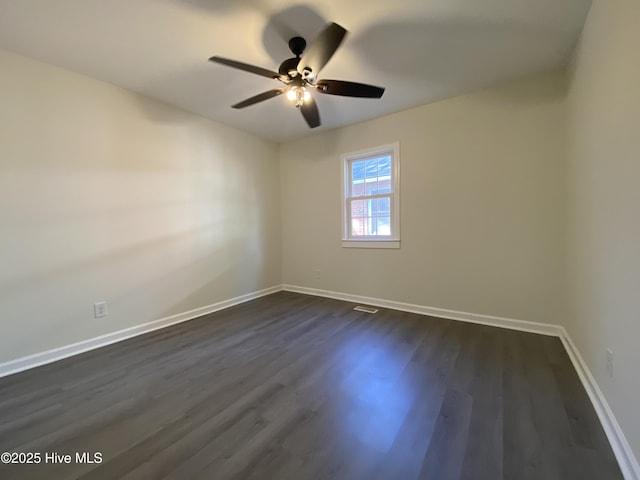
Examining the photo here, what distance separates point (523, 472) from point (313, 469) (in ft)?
3.04

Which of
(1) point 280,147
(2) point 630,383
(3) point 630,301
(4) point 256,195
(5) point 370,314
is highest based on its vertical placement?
(1) point 280,147

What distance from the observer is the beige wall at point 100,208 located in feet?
7.08

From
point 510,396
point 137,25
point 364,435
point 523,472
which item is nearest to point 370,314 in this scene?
point 510,396

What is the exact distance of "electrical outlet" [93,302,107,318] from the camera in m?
2.55

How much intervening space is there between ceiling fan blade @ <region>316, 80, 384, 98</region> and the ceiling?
0.34 m

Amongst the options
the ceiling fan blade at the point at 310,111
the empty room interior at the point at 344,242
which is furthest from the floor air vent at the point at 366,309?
the ceiling fan blade at the point at 310,111

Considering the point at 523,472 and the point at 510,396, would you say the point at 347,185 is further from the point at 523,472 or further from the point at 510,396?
the point at 523,472

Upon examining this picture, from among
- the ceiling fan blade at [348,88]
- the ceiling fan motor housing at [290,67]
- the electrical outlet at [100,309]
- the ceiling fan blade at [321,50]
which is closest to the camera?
the ceiling fan blade at [321,50]

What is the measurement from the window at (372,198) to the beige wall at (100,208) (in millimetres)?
1716

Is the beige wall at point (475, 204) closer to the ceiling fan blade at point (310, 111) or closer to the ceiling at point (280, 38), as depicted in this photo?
the ceiling at point (280, 38)

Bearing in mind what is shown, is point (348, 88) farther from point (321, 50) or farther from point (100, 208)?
point (100, 208)

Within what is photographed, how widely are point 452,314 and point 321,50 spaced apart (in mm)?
2985

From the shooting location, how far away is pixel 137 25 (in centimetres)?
193
